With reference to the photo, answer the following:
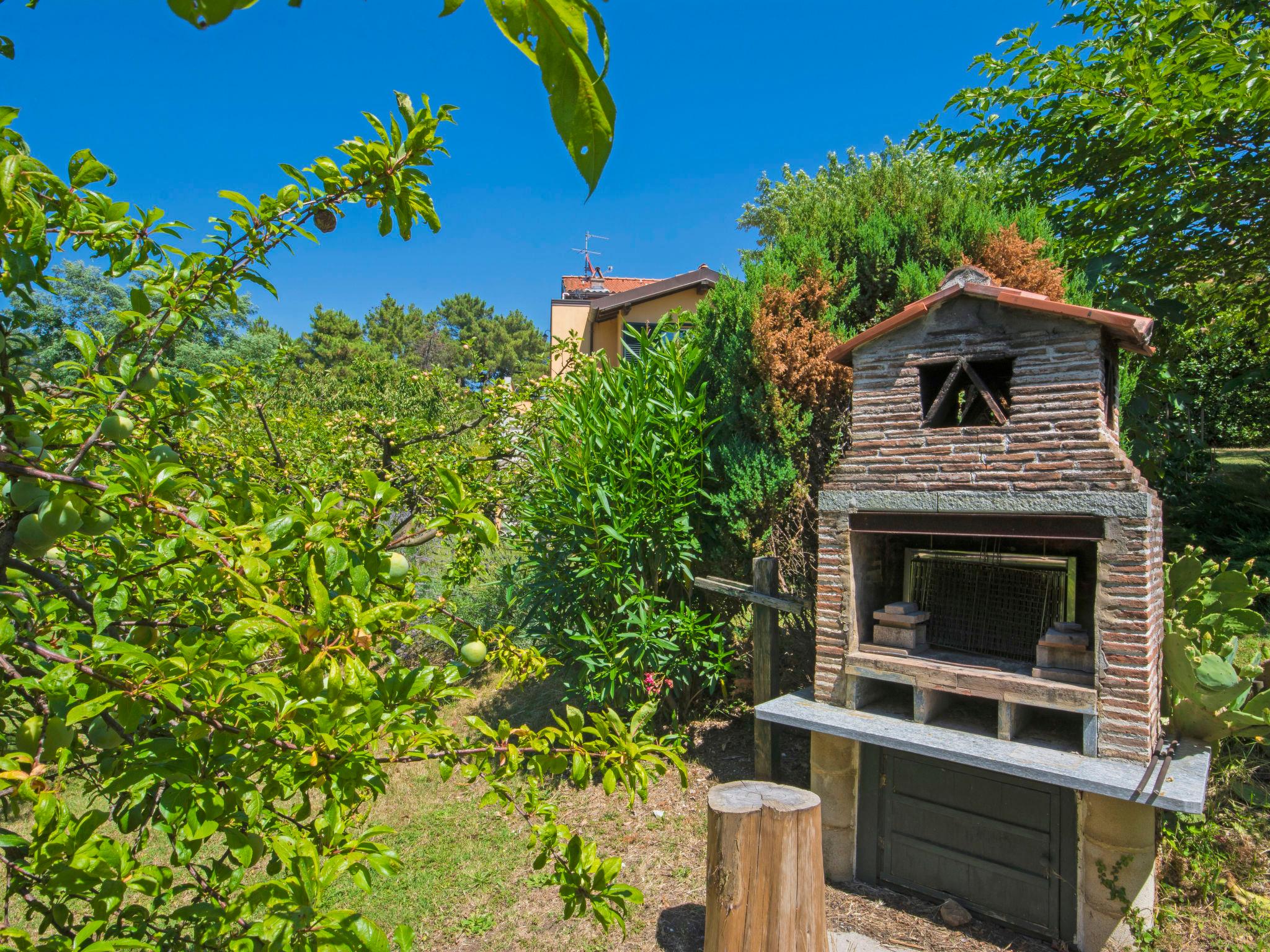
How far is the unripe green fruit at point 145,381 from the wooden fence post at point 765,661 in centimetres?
499

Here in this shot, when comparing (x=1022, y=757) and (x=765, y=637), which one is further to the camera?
(x=765, y=637)

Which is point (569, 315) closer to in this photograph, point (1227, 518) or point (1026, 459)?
point (1227, 518)

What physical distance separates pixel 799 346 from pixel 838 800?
12.3ft

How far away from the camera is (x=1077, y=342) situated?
4375 mm

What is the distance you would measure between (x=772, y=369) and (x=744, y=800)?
13.1 ft

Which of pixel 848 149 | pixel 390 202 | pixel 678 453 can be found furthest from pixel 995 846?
pixel 848 149

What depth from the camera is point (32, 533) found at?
127 centimetres

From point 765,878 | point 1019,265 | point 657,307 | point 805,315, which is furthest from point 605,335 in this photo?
point 765,878

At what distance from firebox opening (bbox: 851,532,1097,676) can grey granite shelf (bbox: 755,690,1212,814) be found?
1.62ft

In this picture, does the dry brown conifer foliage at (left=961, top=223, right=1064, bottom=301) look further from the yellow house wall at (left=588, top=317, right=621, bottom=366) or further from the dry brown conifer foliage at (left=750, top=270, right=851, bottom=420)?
the yellow house wall at (left=588, top=317, right=621, bottom=366)

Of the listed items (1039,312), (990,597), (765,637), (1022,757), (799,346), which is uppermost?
(799,346)

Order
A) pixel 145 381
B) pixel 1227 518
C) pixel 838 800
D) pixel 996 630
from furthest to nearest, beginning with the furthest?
pixel 1227 518 < pixel 838 800 < pixel 996 630 < pixel 145 381

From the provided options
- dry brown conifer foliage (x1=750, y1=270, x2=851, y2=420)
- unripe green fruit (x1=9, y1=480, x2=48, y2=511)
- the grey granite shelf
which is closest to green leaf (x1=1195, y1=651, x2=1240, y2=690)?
the grey granite shelf

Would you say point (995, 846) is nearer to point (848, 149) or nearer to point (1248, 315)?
point (1248, 315)
